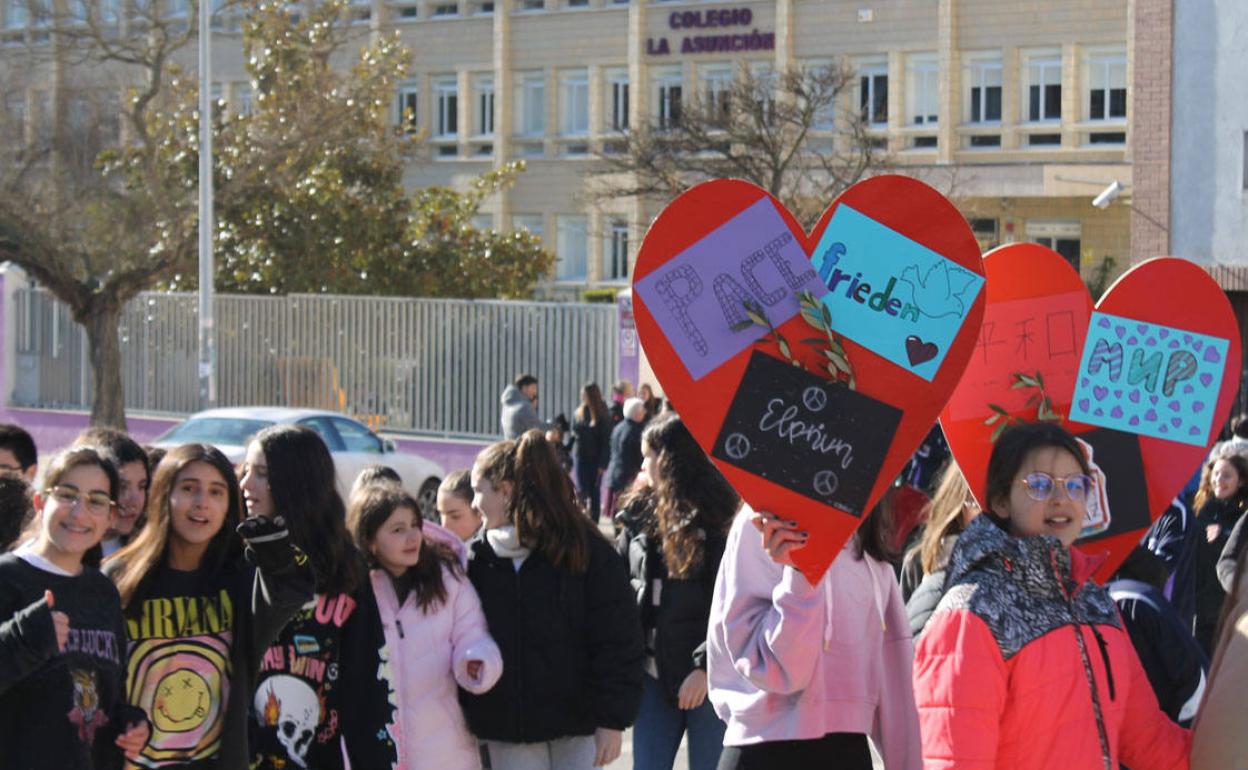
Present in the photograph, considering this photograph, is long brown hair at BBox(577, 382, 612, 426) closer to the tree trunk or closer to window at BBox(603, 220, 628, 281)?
the tree trunk

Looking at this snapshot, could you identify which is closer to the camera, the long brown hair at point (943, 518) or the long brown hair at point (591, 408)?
the long brown hair at point (943, 518)

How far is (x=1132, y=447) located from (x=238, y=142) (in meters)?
22.9

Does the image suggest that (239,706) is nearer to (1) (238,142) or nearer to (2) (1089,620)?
(2) (1089,620)

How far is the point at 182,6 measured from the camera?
41938mm

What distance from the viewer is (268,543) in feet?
14.8

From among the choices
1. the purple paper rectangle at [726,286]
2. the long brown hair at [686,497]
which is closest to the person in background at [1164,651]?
the purple paper rectangle at [726,286]

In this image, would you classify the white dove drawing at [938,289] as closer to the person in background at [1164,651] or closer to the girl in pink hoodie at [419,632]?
the person in background at [1164,651]

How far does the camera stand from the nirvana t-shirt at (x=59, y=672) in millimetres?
4023

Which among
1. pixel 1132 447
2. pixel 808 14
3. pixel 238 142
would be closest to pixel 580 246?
pixel 808 14

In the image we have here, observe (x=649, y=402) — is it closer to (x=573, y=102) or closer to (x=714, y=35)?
(x=714, y=35)

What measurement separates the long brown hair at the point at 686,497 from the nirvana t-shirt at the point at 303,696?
4.07 feet

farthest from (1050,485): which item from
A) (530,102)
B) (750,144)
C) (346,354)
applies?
(530,102)

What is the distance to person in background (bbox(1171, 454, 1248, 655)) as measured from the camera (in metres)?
8.66

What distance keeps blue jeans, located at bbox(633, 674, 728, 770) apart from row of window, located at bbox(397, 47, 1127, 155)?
24.3 m
